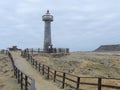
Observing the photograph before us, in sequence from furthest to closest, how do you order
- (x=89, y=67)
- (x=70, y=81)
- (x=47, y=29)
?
(x=47, y=29) < (x=89, y=67) < (x=70, y=81)

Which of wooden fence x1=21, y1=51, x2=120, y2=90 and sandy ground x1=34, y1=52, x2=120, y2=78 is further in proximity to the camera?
sandy ground x1=34, y1=52, x2=120, y2=78

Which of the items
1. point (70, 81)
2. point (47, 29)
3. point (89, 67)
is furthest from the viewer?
point (47, 29)

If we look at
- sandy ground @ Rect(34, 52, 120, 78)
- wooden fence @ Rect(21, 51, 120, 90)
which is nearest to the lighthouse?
sandy ground @ Rect(34, 52, 120, 78)

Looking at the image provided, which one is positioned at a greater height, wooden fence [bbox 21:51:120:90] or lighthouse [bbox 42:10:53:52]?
lighthouse [bbox 42:10:53:52]

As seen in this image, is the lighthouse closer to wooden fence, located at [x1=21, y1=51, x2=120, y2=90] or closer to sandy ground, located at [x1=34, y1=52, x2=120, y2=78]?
sandy ground, located at [x1=34, y1=52, x2=120, y2=78]

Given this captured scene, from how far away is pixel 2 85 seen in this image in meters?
28.7

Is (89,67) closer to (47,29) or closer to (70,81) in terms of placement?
(70,81)

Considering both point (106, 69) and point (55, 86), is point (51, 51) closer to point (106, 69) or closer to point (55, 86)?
point (106, 69)

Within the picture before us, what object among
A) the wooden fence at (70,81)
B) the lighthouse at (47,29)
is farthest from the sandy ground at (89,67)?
the lighthouse at (47,29)

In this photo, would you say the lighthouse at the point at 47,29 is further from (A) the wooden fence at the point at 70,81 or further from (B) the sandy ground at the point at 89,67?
(A) the wooden fence at the point at 70,81

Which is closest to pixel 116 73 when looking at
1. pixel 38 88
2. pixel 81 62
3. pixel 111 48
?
pixel 81 62

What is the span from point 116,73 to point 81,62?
21.1 ft

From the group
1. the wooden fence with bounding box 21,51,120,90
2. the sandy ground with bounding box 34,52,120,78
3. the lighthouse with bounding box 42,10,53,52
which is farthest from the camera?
the lighthouse with bounding box 42,10,53,52

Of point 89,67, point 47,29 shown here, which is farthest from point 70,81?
point 47,29
